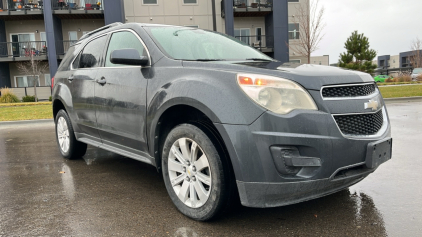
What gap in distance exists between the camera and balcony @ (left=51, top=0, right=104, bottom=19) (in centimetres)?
2305

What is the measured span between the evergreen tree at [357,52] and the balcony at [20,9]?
29.0 meters

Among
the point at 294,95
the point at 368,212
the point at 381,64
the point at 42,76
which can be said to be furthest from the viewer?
the point at 381,64

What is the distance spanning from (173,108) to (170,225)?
0.98 meters

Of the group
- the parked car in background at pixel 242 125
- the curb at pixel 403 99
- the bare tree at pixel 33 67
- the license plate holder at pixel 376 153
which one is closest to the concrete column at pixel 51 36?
the bare tree at pixel 33 67

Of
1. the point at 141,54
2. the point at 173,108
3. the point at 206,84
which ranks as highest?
the point at 141,54

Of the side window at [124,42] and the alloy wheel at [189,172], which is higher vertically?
the side window at [124,42]

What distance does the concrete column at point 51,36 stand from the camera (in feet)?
74.2

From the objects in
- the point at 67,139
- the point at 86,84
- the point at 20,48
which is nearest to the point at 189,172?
the point at 86,84

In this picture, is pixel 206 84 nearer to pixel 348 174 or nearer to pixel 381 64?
pixel 348 174

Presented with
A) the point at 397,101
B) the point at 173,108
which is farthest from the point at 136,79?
the point at 397,101

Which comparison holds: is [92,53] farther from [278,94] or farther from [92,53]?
[278,94]

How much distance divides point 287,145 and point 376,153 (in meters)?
0.74

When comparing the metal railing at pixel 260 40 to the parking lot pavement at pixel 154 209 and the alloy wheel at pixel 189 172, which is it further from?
the alloy wheel at pixel 189 172

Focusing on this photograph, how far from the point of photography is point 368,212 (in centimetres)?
279
